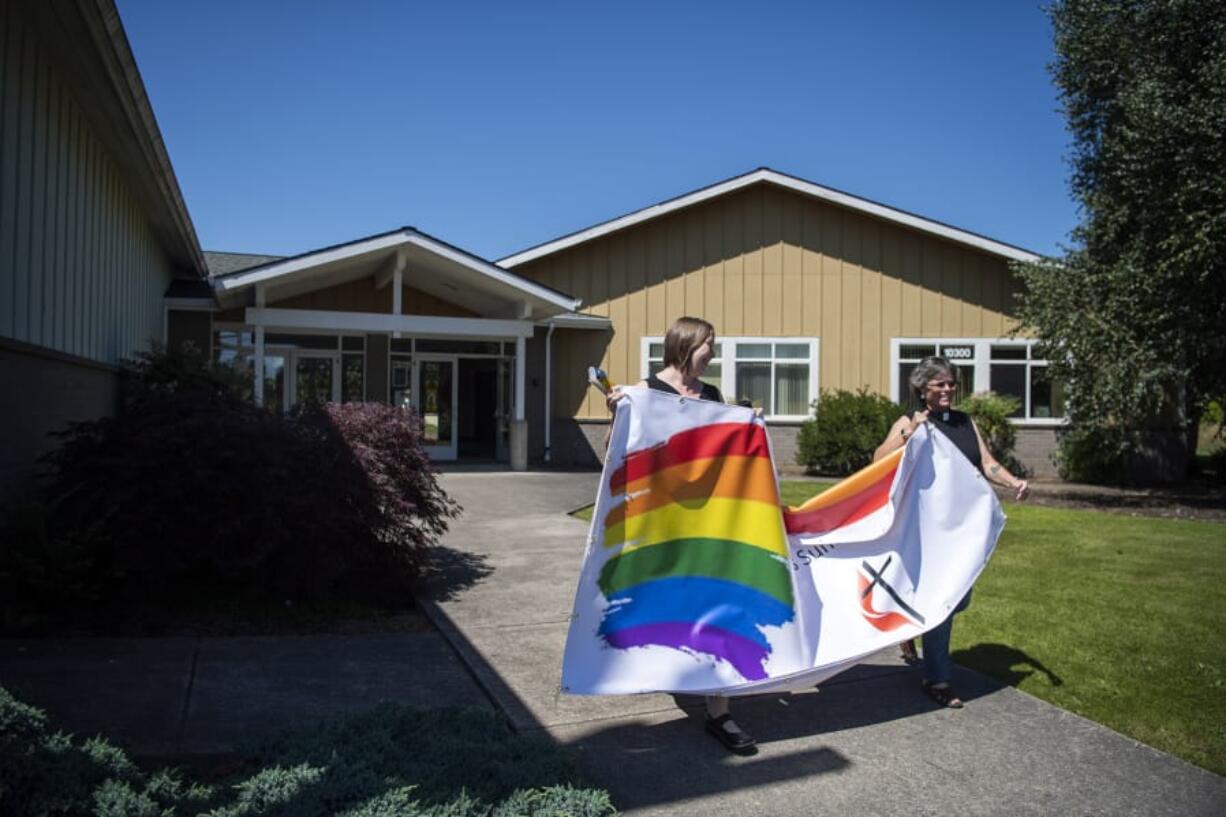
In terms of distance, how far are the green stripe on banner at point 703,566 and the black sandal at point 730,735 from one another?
62 cm

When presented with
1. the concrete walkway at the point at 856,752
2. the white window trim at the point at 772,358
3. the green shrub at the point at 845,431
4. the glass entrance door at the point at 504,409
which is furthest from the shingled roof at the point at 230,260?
the concrete walkway at the point at 856,752

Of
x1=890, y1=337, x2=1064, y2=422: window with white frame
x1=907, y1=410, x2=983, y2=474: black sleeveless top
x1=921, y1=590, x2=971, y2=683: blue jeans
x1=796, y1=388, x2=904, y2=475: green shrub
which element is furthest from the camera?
x1=890, y1=337, x2=1064, y2=422: window with white frame

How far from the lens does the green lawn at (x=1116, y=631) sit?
4.88 metres

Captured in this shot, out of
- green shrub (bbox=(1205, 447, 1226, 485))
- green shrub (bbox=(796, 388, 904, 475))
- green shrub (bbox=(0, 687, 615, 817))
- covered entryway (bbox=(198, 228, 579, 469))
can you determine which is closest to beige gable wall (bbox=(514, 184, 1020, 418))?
green shrub (bbox=(796, 388, 904, 475))

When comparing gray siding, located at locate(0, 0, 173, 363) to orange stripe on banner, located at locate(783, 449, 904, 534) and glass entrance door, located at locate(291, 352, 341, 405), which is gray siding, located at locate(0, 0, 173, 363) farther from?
glass entrance door, located at locate(291, 352, 341, 405)

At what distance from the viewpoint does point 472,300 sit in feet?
65.4

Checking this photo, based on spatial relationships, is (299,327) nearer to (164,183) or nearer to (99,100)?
(164,183)

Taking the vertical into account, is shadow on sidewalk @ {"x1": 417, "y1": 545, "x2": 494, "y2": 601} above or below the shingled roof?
below

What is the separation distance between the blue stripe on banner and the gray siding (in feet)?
15.1

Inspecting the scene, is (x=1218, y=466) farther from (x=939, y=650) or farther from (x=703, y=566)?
(x=703, y=566)

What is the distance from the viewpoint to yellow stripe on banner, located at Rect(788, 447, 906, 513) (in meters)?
4.91

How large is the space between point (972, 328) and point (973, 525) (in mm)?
17120

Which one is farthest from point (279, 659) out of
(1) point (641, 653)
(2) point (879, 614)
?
(2) point (879, 614)

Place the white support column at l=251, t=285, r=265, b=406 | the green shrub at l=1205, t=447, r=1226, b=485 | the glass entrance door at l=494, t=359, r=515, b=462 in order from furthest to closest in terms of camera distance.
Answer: the glass entrance door at l=494, t=359, r=515, b=462 → the green shrub at l=1205, t=447, r=1226, b=485 → the white support column at l=251, t=285, r=265, b=406
